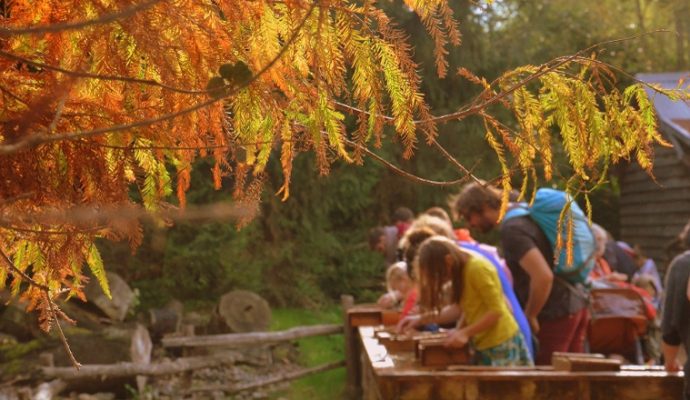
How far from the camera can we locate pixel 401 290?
27.9ft

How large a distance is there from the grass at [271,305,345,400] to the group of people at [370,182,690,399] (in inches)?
183

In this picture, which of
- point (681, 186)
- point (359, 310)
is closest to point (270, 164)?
point (681, 186)

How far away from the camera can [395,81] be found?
238 cm

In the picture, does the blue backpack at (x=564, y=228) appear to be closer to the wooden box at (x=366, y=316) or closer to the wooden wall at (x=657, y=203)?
the wooden box at (x=366, y=316)

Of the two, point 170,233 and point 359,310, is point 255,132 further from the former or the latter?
point 170,233

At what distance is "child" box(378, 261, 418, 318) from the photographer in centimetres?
751

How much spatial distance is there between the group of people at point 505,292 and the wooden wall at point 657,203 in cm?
1008

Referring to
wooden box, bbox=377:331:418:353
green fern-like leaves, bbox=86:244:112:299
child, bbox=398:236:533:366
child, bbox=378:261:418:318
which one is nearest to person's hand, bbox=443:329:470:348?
child, bbox=398:236:533:366

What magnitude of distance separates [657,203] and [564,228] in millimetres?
13228

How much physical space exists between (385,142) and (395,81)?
16332 millimetres

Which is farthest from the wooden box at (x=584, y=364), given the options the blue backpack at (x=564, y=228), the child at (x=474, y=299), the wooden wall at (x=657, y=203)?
the wooden wall at (x=657, y=203)

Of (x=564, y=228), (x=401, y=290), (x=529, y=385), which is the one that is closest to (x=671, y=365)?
(x=529, y=385)

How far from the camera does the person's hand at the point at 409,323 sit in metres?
6.73

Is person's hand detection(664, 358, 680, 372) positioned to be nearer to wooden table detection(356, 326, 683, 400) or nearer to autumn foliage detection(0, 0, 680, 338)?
wooden table detection(356, 326, 683, 400)
